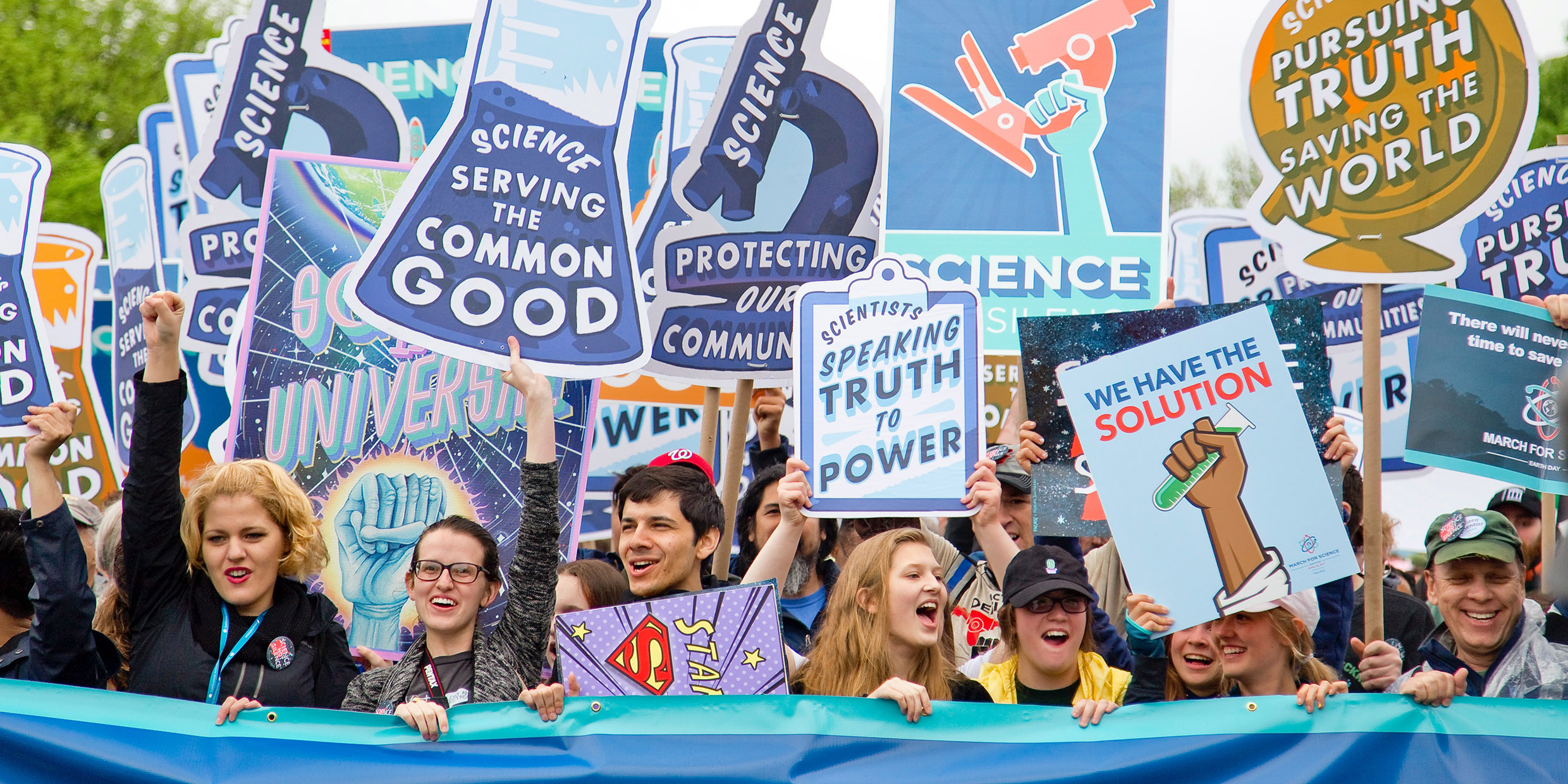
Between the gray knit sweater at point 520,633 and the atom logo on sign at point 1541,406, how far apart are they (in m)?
2.75

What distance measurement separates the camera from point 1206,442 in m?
3.53

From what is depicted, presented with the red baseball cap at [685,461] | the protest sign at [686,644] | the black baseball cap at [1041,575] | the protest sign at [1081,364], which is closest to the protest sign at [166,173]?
the red baseball cap at [685,461]

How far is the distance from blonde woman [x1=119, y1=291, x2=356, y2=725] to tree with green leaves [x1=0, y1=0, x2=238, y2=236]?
1861 centimetres

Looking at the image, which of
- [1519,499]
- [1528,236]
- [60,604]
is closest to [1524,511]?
[1519,499]

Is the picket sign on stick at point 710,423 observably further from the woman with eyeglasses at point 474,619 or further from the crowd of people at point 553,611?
the woman with eyeglasses at point 474,619

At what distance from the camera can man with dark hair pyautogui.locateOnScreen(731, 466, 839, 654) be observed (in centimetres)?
432

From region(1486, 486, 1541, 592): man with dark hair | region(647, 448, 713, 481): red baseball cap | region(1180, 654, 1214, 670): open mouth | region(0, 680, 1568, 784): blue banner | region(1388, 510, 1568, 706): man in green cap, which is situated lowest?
region(0, 680, 1568, 784): blue banner

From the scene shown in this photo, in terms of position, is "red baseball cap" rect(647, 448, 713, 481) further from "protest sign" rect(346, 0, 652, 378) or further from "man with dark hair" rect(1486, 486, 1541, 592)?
"man with dark hair" rect(1486, 486, 1541, 592)

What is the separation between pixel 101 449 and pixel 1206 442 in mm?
5662

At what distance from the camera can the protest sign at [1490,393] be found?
3920mm

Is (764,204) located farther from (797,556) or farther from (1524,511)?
(1524,511)

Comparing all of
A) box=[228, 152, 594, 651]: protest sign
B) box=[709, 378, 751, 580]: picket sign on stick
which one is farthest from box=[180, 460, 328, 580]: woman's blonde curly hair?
box=[709, 378, 751, 580]: picket sign on stick

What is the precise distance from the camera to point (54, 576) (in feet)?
10.2

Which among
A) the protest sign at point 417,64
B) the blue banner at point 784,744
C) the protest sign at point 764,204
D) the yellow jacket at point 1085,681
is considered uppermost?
the protest sign at point 417,64
